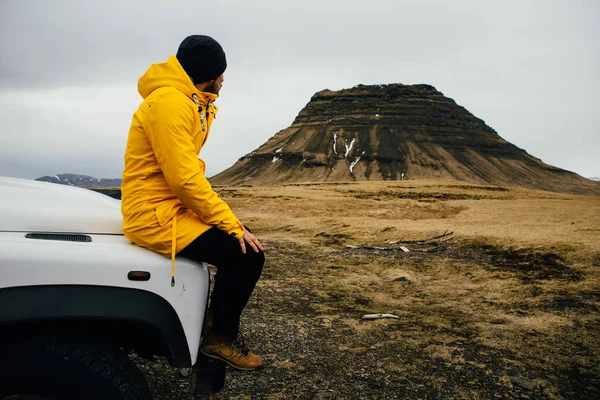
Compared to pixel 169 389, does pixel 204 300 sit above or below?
above

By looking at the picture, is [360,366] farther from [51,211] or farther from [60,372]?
[51,211]

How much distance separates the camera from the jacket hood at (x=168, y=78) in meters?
2.50

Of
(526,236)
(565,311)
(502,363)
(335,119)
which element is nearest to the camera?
(502,363)

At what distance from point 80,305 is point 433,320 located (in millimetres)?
4897

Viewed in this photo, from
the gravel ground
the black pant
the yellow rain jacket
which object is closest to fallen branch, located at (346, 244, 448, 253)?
the gravel ground

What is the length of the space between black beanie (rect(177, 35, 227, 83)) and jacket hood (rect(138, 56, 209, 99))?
0.07 m

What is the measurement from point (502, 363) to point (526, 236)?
8.46 m

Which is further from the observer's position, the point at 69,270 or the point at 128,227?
the point at 128,227

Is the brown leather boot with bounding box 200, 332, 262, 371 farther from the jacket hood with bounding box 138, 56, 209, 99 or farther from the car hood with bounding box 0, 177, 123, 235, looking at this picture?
the jacket hood with bounding box 138, 56, 209, 99

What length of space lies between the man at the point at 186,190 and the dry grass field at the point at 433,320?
4.56 feet

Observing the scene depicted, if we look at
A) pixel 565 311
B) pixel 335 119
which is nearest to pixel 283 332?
pixel 565 311

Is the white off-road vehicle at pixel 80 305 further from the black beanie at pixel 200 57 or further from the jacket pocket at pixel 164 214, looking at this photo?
the black beanie at pixel 200 57

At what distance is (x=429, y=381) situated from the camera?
149 inches

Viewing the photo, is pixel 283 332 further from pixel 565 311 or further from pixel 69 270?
pixel 565 311
